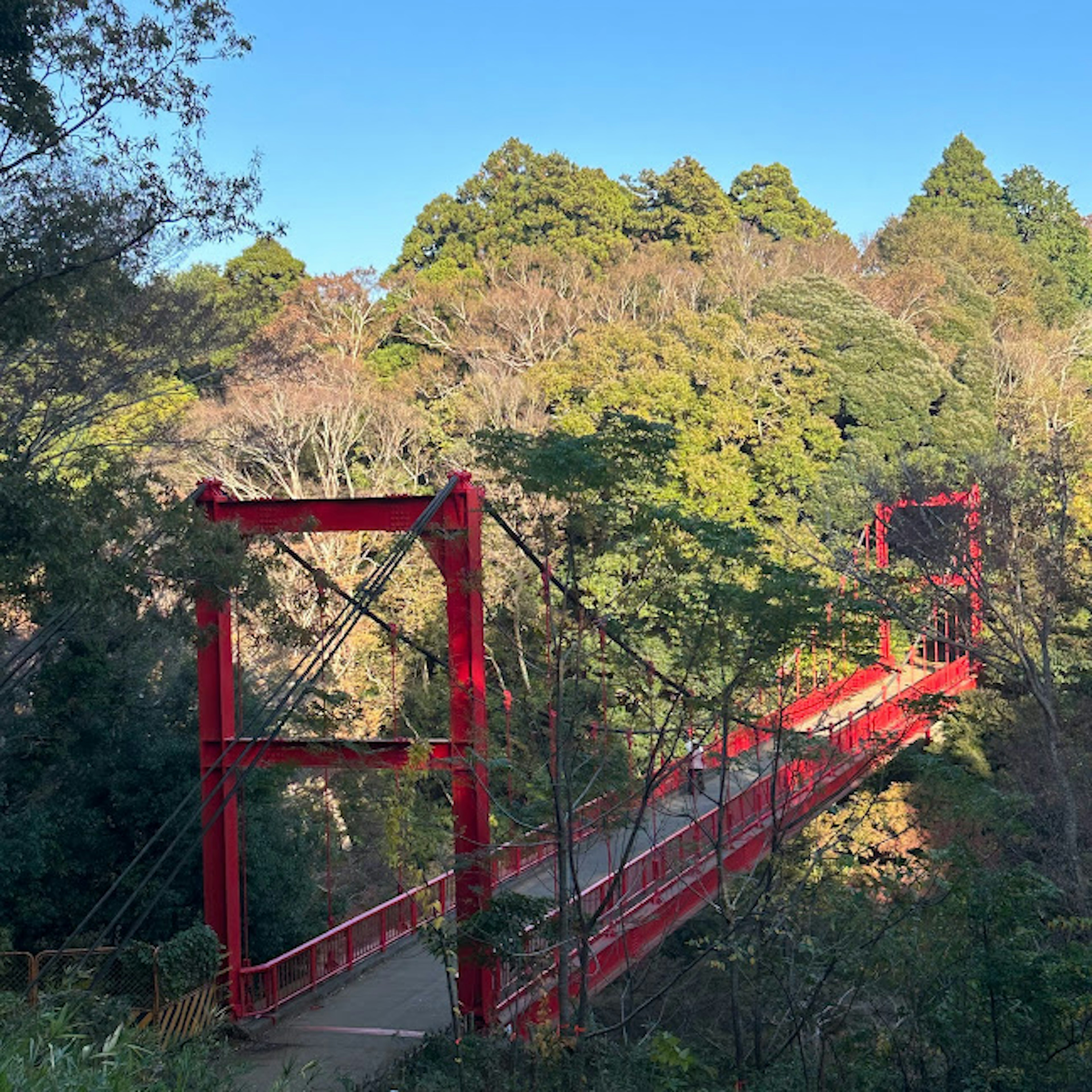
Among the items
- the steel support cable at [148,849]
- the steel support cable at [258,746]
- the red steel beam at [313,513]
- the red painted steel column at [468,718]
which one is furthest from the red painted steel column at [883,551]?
the steel support cable at [148,849]

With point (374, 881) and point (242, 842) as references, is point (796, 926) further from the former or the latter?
point (374, 881)

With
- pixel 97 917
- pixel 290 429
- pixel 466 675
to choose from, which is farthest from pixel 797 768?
pixel 290 429

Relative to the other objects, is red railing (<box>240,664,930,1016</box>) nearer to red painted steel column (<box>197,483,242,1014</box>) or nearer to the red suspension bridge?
the red suspension bridge

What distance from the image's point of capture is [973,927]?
888 cm

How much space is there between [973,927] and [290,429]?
63.1 feet

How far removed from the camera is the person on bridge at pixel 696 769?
1123cm

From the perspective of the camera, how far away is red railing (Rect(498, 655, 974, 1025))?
1058 cm

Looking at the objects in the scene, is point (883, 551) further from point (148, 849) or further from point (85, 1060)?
point (85, 1060)

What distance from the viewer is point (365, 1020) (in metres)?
11.1

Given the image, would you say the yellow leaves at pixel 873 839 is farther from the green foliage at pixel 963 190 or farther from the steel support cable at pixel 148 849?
the green foliage at pixel 963 190

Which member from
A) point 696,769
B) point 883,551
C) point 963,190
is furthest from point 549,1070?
point 963,190

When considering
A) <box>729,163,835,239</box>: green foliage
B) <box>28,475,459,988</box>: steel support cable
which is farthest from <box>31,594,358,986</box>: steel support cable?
<box>729,163,835,239</box>: green foliage

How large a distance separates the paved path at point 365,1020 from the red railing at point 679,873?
1.42 feet

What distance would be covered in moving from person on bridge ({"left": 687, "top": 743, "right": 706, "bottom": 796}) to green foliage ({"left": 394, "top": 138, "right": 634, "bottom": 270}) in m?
23.1
